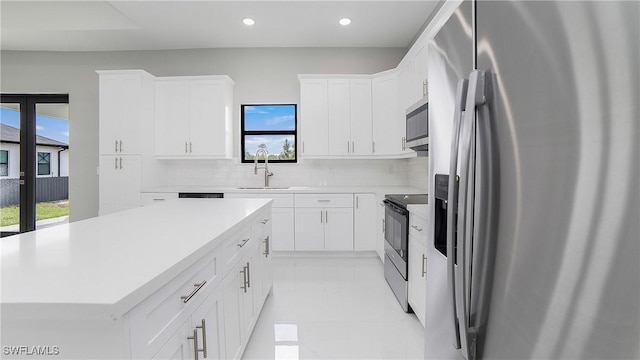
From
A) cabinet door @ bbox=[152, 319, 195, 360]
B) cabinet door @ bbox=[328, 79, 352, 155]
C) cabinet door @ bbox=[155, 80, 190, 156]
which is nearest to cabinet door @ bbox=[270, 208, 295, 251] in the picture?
cabinet door @ bbox=[328, 79, 352, 155]

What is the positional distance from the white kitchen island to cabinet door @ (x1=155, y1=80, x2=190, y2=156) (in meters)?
2.79

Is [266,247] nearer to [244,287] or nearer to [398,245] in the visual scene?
[244,287]

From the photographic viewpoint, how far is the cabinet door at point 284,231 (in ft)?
13.4

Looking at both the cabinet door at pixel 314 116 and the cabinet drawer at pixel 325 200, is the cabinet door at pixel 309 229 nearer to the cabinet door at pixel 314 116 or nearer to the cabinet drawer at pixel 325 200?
the cabinet drawer at pixel 325 200

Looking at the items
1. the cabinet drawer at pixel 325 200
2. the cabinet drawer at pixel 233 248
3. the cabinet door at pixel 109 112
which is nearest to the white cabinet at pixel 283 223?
the cabinet drawer at pixel 325 200

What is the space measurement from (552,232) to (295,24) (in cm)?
401

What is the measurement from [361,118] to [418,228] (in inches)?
96.9

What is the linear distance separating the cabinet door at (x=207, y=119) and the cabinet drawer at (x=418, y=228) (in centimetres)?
299

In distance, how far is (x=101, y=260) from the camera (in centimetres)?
97

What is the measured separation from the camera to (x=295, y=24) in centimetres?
397

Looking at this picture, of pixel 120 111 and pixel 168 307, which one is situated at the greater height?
pixel 120 111

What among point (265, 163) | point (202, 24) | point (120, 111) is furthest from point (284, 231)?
point (202, 24)

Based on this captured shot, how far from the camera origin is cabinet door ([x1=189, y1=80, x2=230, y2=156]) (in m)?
4.39

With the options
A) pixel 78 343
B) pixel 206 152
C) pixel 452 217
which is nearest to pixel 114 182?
pixel 206 152
